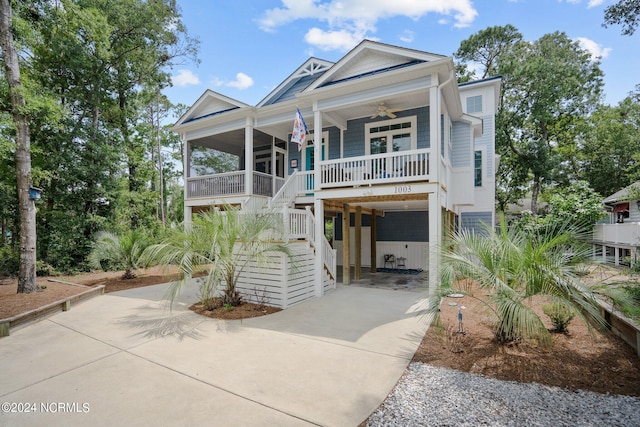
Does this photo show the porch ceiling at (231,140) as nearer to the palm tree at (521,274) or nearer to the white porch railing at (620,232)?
the palm tree at (521,274)

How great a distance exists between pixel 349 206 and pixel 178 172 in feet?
58.5

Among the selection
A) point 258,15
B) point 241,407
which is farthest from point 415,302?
point 258,15

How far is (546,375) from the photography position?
3.71 metres

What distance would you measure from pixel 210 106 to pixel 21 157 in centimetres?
625

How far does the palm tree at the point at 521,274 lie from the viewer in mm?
3783

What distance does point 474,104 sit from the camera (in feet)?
43.7

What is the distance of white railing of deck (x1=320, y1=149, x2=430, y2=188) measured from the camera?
25.5 feet

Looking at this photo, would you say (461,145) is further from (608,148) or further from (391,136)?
(608,148)

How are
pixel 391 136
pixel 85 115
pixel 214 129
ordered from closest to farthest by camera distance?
pixel 391 136
pixel 214 129
pixel 85 115

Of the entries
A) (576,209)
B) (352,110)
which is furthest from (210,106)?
(576,209)

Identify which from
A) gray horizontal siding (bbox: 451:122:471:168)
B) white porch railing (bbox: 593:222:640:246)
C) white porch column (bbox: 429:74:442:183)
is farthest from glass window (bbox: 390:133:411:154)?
white porch railing (bbox: 593:222:640:246)

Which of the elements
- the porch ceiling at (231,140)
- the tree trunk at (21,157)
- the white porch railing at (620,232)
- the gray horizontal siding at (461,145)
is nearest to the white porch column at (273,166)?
the porch ceiling at (231,140)

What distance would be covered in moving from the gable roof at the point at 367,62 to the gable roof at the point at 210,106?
3.83m

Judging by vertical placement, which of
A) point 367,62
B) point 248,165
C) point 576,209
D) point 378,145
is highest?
point 367,62
